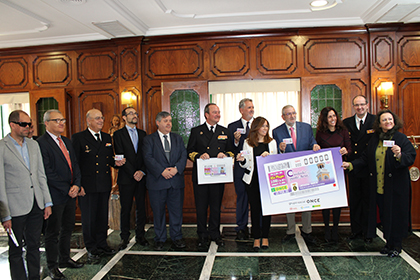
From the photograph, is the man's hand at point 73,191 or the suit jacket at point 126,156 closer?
the man's hand at point 73,191

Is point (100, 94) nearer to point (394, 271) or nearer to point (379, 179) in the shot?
point (379, 179)

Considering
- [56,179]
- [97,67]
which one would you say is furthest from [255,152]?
[97,67]

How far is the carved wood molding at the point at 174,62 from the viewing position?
5.23 metres

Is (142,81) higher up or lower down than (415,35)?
lower down

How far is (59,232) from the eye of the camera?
3.21 m

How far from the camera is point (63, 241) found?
331cm

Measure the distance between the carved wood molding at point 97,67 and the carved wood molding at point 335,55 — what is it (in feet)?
11.7

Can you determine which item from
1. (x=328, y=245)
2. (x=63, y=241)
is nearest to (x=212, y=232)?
(x=328, y=245)

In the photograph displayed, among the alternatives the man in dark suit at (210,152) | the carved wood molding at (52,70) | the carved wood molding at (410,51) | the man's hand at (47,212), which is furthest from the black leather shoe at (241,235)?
the carved wood molding at (52,70)

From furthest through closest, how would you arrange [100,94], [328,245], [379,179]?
[100,94], [328,245], [379,179]

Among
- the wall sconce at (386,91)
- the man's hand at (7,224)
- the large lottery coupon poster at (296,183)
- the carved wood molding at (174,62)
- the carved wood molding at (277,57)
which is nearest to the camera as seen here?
the man's hand at (7,224)

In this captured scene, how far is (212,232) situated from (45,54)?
15.5ft

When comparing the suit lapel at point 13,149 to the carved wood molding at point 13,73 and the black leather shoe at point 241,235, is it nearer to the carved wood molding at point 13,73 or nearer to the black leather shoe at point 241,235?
the black leather shoe at point 241,235

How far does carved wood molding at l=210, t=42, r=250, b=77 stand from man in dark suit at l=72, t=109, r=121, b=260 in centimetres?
246
